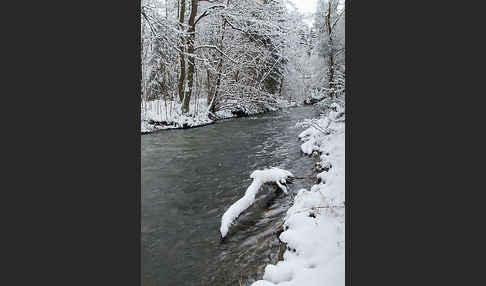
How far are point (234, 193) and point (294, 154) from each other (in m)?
1.93

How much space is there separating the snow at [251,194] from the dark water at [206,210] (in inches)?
3.3

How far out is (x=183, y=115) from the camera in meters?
6.71

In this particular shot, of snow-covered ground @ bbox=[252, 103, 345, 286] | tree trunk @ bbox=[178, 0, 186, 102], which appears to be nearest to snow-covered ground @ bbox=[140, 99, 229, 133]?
tree trunk @ bbox=[178, 0, 186, 102]

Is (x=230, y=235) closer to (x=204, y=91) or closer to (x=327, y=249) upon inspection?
(x=327, y=249)

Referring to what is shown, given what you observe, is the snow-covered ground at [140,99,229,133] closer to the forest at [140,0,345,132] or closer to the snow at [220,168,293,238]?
the forest at [140,0,345,132]

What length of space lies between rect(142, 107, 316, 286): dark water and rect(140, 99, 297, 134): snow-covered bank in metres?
0.34

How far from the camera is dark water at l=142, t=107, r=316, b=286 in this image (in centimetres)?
210

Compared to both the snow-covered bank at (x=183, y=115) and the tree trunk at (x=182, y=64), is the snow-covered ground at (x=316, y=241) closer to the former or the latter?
the snow-covered bank at (x=183, y=115)

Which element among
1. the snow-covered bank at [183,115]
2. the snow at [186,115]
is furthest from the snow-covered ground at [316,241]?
the snow at [186,115]

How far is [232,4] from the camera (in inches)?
190

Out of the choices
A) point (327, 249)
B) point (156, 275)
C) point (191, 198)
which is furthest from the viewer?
point (191, 198)

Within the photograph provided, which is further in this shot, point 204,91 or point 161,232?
point 204,91
